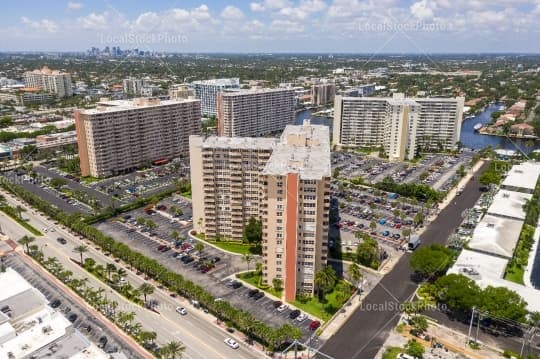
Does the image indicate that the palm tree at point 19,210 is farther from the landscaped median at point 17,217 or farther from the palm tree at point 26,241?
the palm tree at point 26,241

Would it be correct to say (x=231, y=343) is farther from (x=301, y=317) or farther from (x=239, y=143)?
(x=239, y=143)

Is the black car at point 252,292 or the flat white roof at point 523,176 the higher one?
the flat white roof at point 523,176

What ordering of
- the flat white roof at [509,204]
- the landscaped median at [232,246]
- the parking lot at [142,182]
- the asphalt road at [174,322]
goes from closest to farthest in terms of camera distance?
the asphalt road at [174,322] → the landscaped median at [232,246] → the flat white roof at [509,204] → the parking lot at [142,182]

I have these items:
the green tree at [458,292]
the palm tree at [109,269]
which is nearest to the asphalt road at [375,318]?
the green tree at [458,292]

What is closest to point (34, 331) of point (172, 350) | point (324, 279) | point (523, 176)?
point (172, 350)

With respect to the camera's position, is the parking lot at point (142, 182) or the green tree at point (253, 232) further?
the parking lot at point (142, 182)

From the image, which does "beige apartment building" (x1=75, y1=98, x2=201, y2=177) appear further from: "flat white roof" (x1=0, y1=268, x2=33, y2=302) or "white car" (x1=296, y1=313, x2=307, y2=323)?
"white car" (x1=296, y1=313, x2=307, y2=323)
